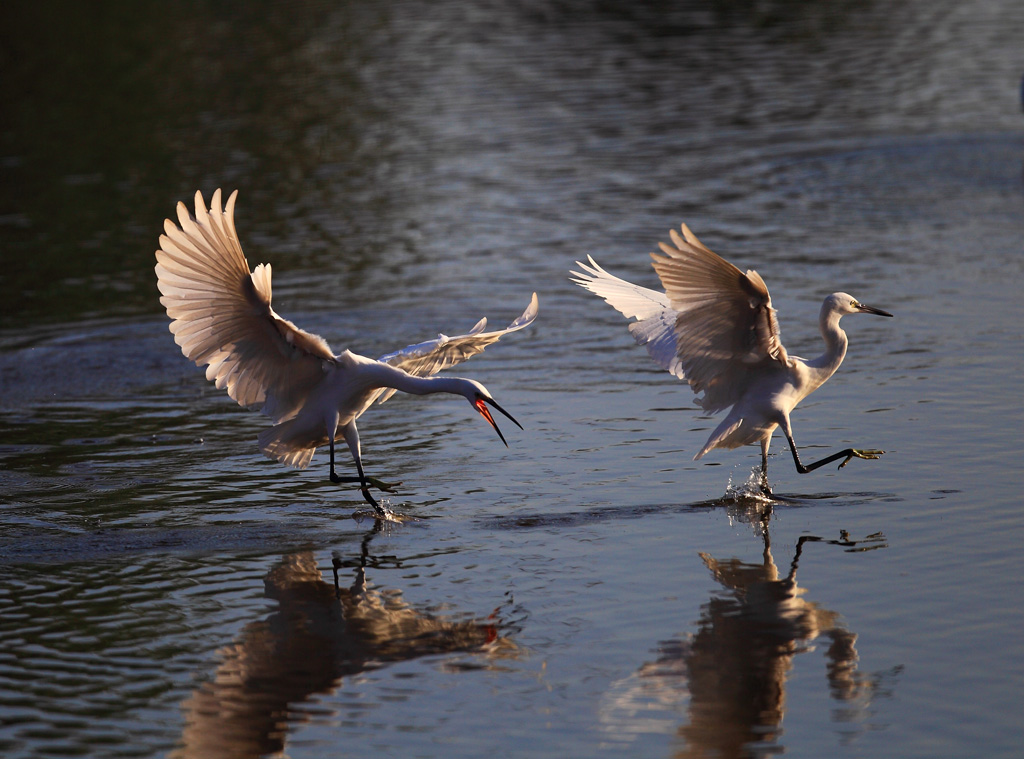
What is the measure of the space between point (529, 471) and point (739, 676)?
3838 mm

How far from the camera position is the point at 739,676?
742cm

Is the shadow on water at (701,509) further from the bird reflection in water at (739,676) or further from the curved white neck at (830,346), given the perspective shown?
the bird reflection in water at (739,676)

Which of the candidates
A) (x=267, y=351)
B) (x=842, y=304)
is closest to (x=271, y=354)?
(x=267, y=351)

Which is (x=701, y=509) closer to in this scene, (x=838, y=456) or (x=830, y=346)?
(x=838, y=456)

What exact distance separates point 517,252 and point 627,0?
94.7 ft

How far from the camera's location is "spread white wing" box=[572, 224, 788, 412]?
9328mm

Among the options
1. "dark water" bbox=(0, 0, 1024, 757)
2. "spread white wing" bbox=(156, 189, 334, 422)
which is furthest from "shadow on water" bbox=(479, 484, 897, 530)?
"spread white wing" bbox=(156, 189, 334, 422)

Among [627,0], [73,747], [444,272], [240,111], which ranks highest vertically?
[627,0]

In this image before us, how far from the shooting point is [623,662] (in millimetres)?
7621

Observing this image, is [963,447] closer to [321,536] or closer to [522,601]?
[522,601]

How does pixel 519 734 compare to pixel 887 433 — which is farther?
pixel 887 433

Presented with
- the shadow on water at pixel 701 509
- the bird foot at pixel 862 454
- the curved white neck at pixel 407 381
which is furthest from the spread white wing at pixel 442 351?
the bird foot at pixel 862 454

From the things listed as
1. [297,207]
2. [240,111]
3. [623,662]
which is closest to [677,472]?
[623,662]

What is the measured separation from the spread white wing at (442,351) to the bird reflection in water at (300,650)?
6.44 ft
